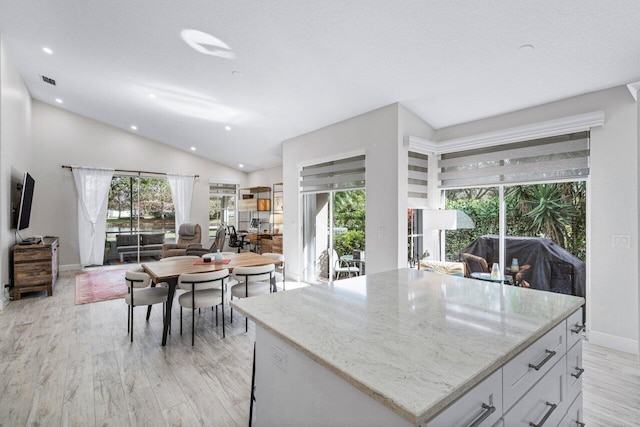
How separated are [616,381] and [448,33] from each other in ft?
10.2

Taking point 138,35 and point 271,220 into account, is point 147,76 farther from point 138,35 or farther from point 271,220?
point 271,220

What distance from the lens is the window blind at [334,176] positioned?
4578mm

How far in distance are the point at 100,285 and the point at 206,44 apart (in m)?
4.73

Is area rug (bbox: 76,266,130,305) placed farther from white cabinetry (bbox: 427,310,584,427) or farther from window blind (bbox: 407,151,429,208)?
white cabinetry (bbox: 427,310,584,427)

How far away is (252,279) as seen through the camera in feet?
11.6

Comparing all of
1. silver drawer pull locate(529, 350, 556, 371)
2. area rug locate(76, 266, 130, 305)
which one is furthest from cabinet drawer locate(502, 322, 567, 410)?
area rug locate(76, 266, 130, 305)

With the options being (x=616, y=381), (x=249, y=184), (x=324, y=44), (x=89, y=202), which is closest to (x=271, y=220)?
(x=249, y=184)

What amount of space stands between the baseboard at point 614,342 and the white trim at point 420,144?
2703 millimetres

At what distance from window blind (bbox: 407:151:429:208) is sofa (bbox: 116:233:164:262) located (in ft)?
22.0

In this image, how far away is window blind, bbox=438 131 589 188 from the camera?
10.7ft

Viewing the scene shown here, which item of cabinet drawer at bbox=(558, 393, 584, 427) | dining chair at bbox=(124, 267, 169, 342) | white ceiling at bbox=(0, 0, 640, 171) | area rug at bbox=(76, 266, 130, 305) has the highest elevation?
white ceiling at bbox=(0, 0, 640, 171)

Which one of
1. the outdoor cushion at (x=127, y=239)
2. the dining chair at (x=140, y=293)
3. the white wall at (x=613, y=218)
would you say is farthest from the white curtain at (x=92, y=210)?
the white wall at (x=613, y=218)

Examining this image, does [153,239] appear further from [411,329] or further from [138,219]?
[411,329]

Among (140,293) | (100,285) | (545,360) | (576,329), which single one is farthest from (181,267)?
(576,329)
